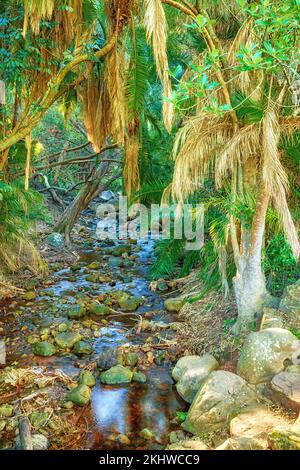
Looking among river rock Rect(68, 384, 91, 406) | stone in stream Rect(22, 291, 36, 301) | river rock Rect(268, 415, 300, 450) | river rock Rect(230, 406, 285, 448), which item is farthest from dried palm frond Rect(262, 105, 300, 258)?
stone in stream Rect(22, 291, 36, 301)

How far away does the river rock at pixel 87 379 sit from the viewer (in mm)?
4766

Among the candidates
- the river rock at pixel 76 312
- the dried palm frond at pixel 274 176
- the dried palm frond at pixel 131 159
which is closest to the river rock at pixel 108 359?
the river rock at pixel 76 312

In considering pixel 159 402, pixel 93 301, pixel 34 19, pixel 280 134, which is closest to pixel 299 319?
pixel 159 402

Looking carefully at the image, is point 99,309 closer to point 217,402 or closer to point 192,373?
point 192,373

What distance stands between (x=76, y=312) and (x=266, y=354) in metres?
3.35

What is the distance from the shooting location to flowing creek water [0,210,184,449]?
13.6 ft

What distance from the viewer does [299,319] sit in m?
4.85

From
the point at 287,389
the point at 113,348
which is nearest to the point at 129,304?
the point at 113,348

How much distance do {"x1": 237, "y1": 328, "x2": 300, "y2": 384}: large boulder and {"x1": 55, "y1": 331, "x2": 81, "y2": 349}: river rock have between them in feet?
7.86

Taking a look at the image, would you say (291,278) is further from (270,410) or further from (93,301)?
(93,301)

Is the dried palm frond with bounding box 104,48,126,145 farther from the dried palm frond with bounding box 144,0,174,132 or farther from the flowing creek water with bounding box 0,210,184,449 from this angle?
the flowing creek water with bounding box 0,210,184,449

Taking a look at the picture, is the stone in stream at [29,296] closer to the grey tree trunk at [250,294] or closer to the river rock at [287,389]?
the grey tree trunk at [250,294]
